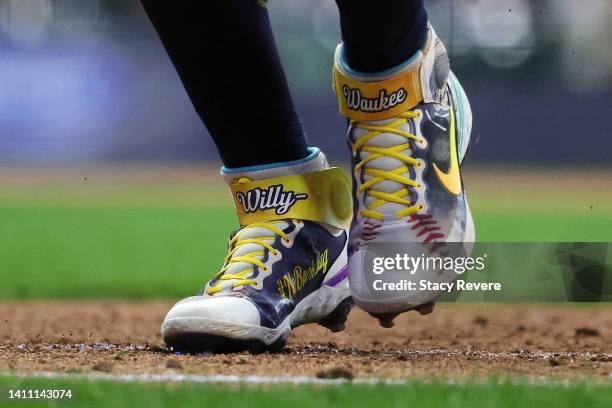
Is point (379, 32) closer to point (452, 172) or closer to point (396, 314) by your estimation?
point (452, 172)

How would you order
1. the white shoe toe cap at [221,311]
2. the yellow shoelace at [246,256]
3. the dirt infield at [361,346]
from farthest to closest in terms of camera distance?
the yellow shoelace at [246,256]
the white shoe toe cap at [221,311]
the dirt infield at [361,346]

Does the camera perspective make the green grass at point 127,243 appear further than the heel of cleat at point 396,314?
Yes

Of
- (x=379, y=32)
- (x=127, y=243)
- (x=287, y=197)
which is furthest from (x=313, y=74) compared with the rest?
(x=379, y=32)

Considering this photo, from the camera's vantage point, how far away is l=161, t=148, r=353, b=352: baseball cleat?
184cm

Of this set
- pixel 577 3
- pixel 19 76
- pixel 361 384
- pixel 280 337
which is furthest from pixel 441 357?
pixel 19 76

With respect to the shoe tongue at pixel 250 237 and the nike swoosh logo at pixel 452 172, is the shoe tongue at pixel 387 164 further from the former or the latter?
the shoe tongue at pixel 250 237

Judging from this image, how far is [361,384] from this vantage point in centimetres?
139

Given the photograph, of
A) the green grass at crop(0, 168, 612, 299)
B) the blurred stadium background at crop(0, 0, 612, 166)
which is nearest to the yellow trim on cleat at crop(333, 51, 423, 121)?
the green grass at crop(0, 168, 612, 299)

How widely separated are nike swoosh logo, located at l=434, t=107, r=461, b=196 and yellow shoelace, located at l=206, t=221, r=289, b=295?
29cm

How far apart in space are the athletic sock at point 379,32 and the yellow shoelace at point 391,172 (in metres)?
0.10

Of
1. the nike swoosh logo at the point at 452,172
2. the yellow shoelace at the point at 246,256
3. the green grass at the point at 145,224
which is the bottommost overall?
the green grass at the point at 145,224

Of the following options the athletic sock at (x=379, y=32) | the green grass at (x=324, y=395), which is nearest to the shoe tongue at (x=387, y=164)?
the athletic sock at (x=379, y=32)

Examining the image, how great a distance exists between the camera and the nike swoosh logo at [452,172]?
195 centimetres

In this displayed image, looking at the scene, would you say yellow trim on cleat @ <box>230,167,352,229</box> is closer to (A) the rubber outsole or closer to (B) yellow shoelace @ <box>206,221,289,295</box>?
(B) yellow shoelace @ <box>206,221,289,295</box>
